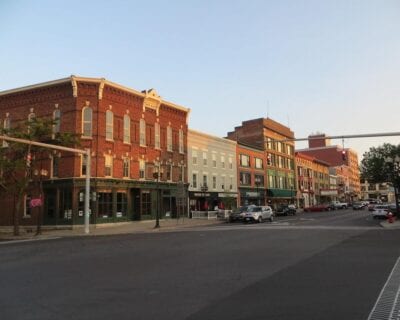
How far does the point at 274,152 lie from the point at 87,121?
45.7 m

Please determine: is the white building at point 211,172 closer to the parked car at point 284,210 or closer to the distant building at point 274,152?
the parked car at point 284,210

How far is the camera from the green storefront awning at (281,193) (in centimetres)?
7549

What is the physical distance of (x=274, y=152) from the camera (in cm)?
7962

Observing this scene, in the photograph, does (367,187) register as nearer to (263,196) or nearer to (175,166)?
(263,196)

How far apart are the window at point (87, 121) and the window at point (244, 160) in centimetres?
3102

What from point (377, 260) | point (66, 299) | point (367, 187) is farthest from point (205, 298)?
point (367, 187)

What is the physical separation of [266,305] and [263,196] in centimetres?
6610

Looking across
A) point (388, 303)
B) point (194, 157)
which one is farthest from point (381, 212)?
point (388, 303)

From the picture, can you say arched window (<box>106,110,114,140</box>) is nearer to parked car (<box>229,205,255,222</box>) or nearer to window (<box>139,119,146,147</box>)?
window (<box>139,119,146,147</box>)

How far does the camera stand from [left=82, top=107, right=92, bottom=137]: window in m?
39.8

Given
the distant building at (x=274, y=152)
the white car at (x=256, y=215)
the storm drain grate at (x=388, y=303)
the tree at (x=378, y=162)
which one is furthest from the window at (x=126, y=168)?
the storm drain grate at (x=388, y=303)

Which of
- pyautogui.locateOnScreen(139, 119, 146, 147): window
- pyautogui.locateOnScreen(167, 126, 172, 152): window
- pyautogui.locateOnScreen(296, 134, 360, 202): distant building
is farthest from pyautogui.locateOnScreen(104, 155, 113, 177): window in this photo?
pyautogui.locateOnScreen(296, 134, 360, 202): distant building

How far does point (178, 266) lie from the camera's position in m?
12.9

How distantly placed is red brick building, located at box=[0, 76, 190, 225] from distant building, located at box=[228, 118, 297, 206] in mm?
29403
